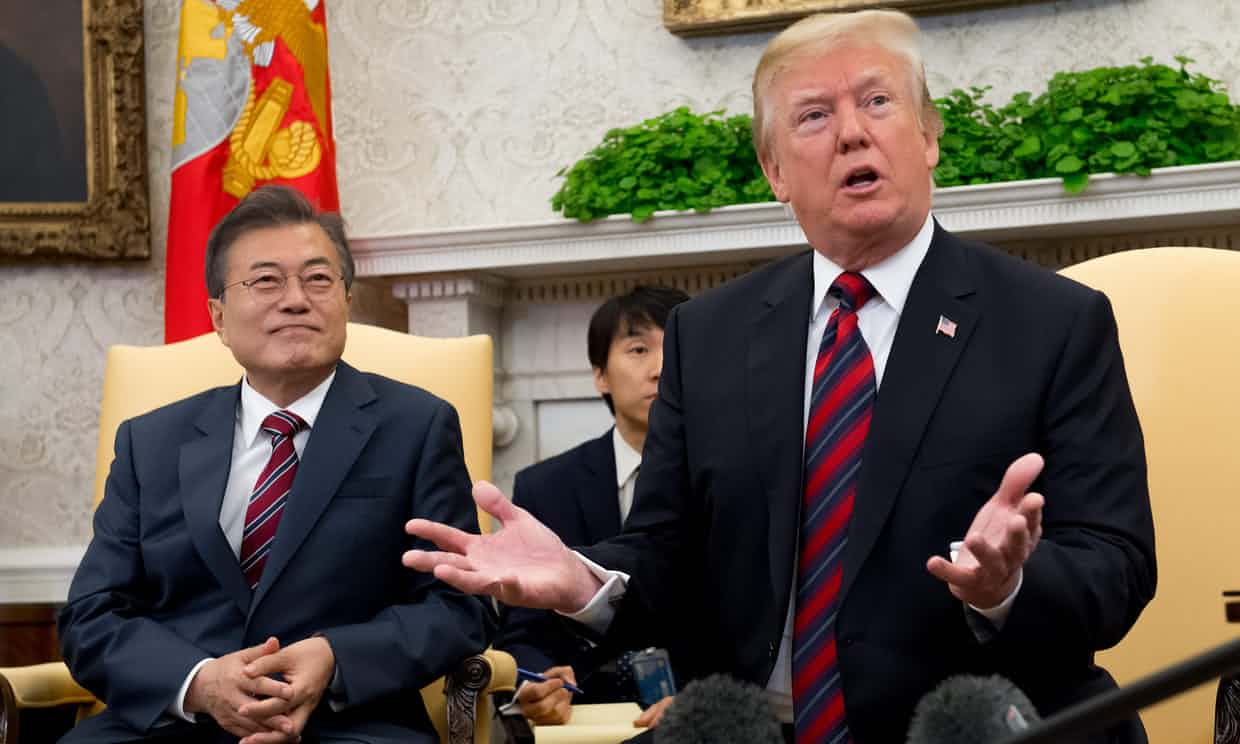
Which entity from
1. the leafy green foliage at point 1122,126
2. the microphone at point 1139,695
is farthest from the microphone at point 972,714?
the leafy green foliage at point 1122,126

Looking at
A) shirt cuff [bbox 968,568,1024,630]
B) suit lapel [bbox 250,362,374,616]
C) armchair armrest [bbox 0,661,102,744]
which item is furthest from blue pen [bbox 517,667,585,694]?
shirt cuff [bbox 968,568,1024,630]

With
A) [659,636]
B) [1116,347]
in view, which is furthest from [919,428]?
[659,636]

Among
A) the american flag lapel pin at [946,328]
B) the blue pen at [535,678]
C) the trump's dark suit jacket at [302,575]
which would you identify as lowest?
the blue pen at [535,678]

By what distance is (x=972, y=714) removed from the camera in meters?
0.83

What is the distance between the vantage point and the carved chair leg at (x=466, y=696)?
7.82 feet

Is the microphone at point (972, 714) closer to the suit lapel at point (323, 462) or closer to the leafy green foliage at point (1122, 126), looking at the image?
the suit lapel at point (323, 462)

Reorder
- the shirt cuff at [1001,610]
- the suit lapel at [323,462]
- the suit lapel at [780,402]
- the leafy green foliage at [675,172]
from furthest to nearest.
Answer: the leafy green foliage at [675,172], the suit lapel at [323,462], the suit lapel at [780,402], the shirt cuff at [1001,610]

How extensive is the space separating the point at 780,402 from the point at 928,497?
23cm

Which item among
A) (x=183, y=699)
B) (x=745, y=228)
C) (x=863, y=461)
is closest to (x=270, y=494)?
(x=183, y=699)

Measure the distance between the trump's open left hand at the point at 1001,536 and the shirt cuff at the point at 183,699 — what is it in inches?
52.9

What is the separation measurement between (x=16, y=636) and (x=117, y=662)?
101 inches

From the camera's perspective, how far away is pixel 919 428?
66.9 inches

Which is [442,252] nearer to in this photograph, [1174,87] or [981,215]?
[981,215]

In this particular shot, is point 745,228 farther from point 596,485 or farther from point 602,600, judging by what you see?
point 602,600
